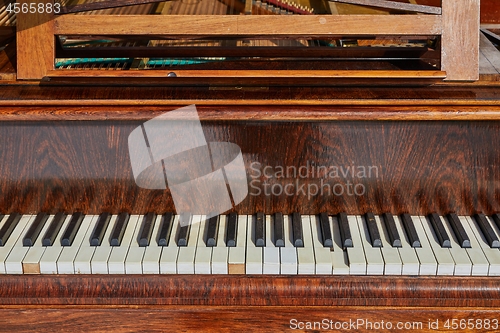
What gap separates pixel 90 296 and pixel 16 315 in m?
0.27

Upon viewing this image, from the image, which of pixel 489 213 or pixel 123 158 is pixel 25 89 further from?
pixel 489 213

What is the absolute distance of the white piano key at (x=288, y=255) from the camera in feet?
6.16

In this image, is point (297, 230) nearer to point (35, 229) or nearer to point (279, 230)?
point (279, 230)

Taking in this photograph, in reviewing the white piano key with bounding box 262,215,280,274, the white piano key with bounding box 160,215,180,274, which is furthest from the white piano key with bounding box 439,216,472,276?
the white piano key with bounding box 160,215,180,274

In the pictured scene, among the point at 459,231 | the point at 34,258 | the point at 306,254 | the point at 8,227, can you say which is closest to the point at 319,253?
the point at 306,254

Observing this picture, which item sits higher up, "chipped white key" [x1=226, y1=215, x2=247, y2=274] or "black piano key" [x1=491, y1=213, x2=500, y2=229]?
"black piano key" [x1=491, y1=213, x2=500, y2=229]

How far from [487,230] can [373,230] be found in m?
0.37

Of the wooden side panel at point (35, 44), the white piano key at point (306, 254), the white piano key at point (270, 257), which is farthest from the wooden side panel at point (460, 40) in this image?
the wooden side panel at point (35, 44)

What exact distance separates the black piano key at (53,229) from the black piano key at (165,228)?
1.10ft

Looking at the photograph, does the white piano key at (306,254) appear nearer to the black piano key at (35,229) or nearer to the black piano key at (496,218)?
the black piano key at (496,218)

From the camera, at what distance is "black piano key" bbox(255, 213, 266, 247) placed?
193cm

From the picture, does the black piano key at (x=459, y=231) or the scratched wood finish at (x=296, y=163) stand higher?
the scratched wood finish at (x=296, y=163)

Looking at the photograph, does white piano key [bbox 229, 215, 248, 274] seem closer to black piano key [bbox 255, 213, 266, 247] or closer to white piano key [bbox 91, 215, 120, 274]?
black piano key [bbox 255, 213, 266, 247]

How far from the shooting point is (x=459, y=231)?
76.9 inches
